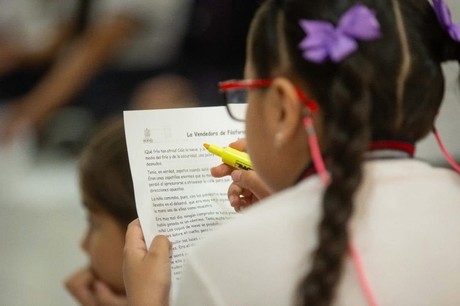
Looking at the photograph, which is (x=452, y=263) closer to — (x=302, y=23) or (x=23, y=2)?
(x=302, y=23)

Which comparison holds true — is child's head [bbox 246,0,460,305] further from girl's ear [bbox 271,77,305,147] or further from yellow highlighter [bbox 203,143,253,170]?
yellow highlighter [bbox 203,143,253,170]

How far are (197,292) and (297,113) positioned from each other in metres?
0.17

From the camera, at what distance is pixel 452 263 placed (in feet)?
1.54

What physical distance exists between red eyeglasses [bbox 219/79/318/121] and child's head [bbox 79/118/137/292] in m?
0.21

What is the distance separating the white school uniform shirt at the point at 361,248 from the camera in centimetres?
45

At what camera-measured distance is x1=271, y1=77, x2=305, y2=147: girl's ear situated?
474 millimetres

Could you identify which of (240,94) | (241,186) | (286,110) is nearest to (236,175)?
(241,186)

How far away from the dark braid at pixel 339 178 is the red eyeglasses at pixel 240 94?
0.08 ft

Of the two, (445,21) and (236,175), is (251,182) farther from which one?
(445,21)

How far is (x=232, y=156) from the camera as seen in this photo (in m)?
0.70

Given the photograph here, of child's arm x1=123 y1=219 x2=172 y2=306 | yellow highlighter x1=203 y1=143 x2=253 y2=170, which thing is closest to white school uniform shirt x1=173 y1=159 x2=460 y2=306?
child's arm x1=123 y1=219 x2=172 y2=306

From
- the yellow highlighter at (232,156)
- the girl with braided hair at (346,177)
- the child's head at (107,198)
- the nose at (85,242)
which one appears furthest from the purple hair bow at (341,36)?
the nose at (85,242)

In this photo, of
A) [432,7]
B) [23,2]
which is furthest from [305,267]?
[23,2]

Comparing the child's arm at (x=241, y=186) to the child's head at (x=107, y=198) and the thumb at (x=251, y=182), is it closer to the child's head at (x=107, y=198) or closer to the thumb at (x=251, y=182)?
the thumb at (x=251, y=182)
